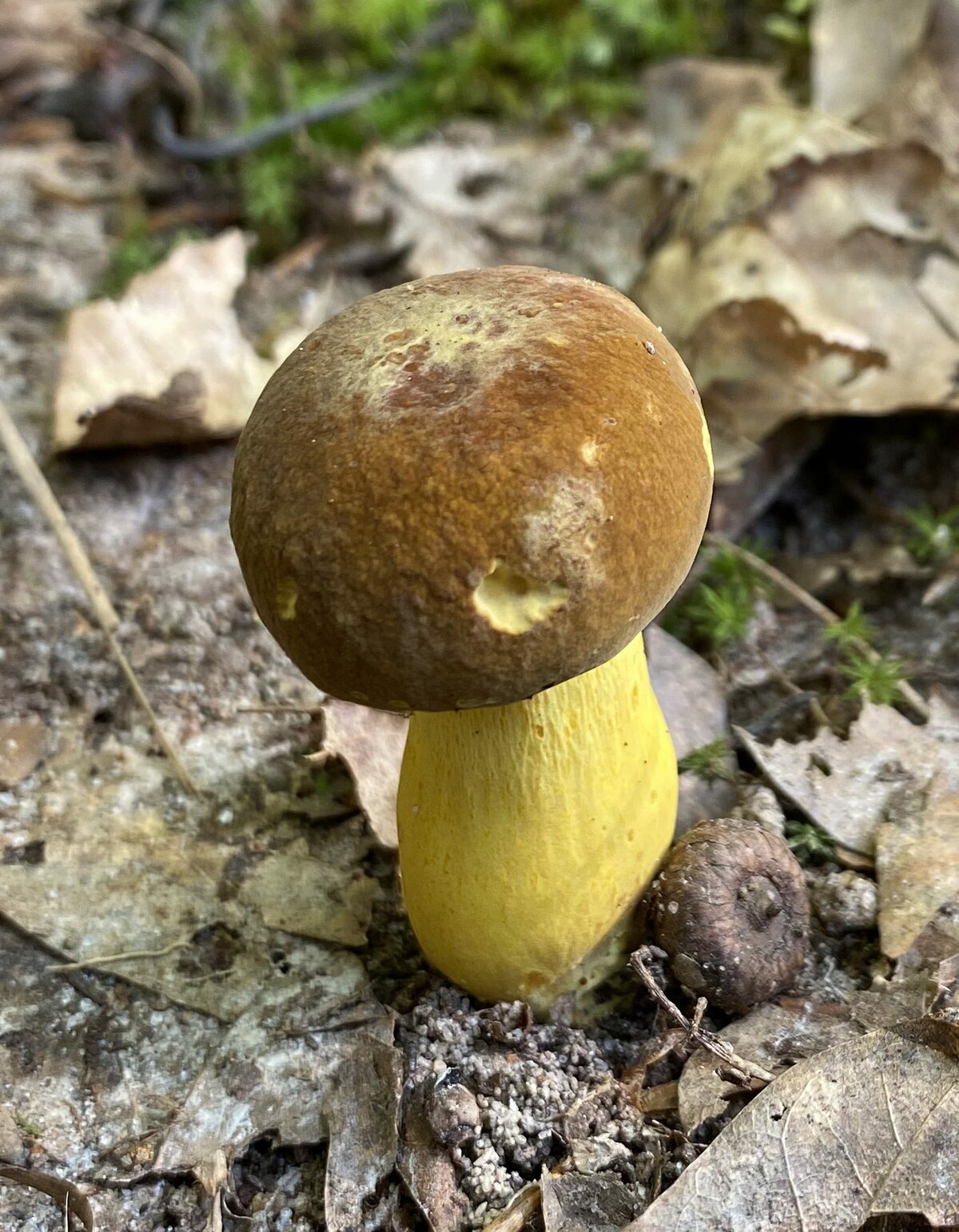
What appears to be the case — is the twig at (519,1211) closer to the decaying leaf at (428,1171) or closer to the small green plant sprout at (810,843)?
the decaying leaf at (428,1171)

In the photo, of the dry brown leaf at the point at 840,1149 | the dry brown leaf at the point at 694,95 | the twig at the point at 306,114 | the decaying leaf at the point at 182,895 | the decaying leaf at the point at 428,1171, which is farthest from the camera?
the twig at the point at 306,114

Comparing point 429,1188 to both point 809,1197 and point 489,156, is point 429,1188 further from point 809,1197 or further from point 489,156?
point 489,156

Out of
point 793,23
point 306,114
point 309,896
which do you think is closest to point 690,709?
point 309,896

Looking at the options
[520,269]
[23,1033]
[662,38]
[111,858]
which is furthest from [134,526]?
[662,38]

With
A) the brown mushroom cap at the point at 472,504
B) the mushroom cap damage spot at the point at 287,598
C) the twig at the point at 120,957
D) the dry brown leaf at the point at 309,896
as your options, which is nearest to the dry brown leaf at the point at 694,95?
the brown mushroom cap at the point at 472,504

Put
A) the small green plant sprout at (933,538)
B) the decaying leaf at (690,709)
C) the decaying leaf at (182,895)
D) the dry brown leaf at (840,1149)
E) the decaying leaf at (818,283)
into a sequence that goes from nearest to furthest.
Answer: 1. the dry brown leaf at (840,1149)
2. the decaying leaf at (182,895)
3. the decaying leaf at (690,709)
4. the small green plant sprout at (933,538)
5. the decaying leaf at (818,283)

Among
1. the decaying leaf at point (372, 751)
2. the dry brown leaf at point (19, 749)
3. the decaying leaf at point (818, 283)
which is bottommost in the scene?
the dry brown leaf at point (19, 749)
